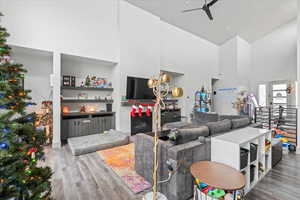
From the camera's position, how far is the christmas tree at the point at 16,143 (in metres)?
0.91

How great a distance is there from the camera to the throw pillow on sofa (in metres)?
1.81

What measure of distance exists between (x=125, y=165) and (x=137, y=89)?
276 centimetres

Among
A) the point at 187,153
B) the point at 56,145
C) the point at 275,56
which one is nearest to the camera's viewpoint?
the point at 187,153

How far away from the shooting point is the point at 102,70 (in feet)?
16.3

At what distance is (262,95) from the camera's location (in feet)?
23.5

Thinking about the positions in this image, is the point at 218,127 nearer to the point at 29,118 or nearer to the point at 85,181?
the point at 85,181

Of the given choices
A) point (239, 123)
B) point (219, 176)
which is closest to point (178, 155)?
point (219, 176)

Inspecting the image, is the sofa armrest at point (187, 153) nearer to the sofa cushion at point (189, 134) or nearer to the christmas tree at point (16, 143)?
the sofa cushion at point (189, 134)

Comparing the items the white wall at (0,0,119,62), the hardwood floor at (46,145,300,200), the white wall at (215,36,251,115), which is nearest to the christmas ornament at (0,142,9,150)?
the hardwood floor at (46,145,300,200)

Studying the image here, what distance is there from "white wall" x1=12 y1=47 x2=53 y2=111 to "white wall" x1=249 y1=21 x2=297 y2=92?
9.62m

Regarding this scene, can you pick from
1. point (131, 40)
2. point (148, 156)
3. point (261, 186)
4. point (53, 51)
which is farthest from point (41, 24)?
point (261, 186)

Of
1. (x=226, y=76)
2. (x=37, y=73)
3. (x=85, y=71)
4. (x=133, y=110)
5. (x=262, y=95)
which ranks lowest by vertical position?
(x=133, y=110)

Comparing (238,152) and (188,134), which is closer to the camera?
(238,152)

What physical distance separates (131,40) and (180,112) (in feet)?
13.3
